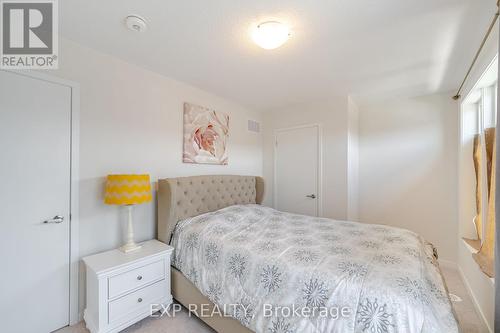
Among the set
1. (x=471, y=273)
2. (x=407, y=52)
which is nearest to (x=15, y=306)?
(x=407, y=52)

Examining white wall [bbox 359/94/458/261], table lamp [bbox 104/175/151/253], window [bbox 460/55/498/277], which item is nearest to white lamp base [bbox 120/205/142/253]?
table lamp [bbox 104/175/151/253]

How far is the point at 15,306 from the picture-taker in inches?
62.3

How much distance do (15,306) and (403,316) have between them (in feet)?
8.46

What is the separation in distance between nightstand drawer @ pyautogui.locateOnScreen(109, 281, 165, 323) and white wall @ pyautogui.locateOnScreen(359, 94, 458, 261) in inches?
125

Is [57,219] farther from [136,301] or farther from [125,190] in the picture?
[136,301]

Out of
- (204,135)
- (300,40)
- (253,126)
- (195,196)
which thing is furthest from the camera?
(253,126)

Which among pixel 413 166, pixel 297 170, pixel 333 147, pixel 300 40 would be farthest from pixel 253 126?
pixel 413 166

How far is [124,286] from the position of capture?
1.73 metres

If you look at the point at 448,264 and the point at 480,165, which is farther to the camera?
the point at 448,264

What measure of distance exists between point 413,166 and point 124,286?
152 inches

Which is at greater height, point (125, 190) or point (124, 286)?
point (125, 190)

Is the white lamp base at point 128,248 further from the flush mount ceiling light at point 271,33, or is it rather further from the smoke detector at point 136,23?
the flush mount ceiling light at point 271,33

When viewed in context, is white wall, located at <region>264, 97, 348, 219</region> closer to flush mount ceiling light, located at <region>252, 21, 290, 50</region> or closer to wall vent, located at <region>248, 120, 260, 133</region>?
wall vent, located at <region>248, 120, 260, 133</region>

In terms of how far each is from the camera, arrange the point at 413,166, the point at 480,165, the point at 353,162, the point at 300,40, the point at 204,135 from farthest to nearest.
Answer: the point at 353,162, the point at 413,166, the point at 204,135, the point at 480,165, the point at 300,40
